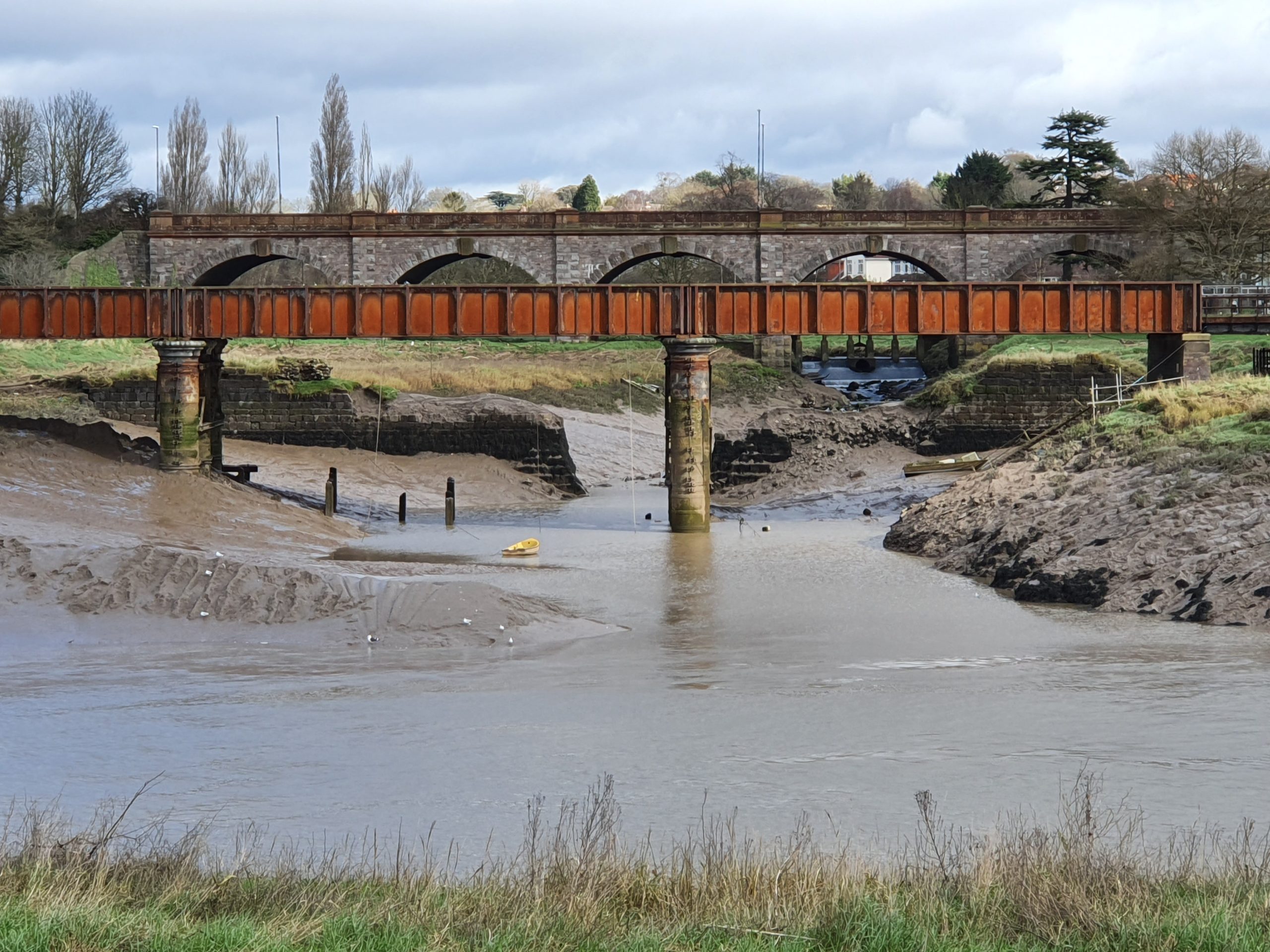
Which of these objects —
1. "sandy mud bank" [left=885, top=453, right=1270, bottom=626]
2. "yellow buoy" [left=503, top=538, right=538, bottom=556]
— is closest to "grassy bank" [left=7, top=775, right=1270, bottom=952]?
"sandy mud bank" [left=885, top=453, right=1270, bottom=626]

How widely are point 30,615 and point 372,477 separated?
2715 centimetres

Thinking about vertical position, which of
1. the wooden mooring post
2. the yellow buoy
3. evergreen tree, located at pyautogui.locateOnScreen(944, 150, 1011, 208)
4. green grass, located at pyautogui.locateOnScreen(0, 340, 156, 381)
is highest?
evergreen tree, located at pyautogui.locateOnScreen(944, 150, 1011, 208)

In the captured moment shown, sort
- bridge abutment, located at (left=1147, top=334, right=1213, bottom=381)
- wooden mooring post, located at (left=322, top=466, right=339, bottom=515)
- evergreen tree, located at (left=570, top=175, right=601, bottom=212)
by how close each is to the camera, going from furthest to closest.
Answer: evergreen tree, located at (left=570, top=175, right=601, bottom=212), bridge abutment, located at (left=1147, top=334, right=1213, bottom=381), wooden mooring post, located at (left=322, top=466, right=339, bottom=515)

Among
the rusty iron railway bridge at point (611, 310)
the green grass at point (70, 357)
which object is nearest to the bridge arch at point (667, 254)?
the green grass at point (70, 357)

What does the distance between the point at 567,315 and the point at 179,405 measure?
10.5 metres

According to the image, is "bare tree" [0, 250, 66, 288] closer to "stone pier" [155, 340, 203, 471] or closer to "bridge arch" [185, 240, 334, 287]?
"bridge arch" [185, 240, 334, 287]

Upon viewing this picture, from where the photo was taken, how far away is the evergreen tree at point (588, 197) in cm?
16812

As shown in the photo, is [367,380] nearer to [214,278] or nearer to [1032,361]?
[214,278]

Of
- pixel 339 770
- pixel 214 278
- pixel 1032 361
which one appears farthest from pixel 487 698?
pixel 214 278

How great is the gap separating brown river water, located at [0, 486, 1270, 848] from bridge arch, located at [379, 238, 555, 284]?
45160 mm

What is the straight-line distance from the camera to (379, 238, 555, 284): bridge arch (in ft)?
230

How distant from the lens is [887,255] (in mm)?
71125

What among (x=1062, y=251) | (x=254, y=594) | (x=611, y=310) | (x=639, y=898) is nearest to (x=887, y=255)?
(x=1062, y=251)

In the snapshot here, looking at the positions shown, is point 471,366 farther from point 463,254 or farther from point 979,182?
point 979,182
